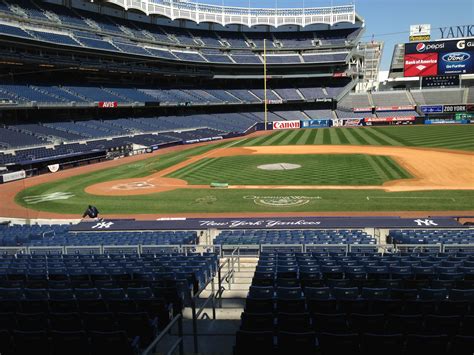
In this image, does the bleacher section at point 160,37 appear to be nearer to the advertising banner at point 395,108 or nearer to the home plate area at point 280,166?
the advertising banner at point 395,108

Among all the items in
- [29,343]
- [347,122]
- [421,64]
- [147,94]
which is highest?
[421,64]

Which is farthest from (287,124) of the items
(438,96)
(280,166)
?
(280,166)

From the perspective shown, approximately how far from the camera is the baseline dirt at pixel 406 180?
94.4ft

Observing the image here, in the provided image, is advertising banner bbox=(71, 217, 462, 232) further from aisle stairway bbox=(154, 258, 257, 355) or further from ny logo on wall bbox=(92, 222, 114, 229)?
aisle stairway bbox=(154, 258, 257, 355)

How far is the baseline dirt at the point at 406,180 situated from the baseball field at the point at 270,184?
2.8 inches

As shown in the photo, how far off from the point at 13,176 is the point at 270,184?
23430mm

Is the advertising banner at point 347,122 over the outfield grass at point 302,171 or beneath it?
over

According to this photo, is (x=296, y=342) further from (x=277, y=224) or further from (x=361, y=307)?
(x=277, y=224)

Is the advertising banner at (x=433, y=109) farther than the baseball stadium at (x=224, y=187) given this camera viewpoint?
Yes

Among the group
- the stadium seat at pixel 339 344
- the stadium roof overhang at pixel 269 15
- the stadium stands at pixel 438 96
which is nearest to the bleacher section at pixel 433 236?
the stadium seat at pixel 339 344

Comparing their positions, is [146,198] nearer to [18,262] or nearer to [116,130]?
[18,262]

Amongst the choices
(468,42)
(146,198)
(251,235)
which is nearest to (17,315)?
(251,235)

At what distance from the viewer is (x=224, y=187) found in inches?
1204

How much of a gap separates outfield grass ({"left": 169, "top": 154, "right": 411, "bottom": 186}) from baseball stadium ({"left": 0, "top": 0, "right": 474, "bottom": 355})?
1.17ft
